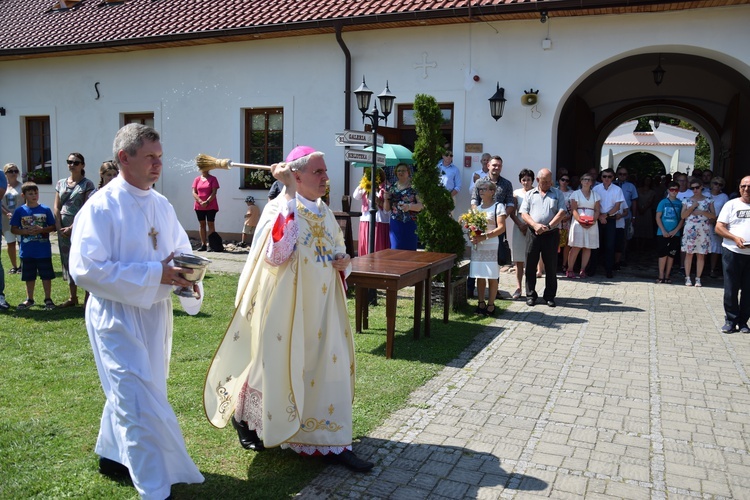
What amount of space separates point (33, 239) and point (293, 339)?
575 cm

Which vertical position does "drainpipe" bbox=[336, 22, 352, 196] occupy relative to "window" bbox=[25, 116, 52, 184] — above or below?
above

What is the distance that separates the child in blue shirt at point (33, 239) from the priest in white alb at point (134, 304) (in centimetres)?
538

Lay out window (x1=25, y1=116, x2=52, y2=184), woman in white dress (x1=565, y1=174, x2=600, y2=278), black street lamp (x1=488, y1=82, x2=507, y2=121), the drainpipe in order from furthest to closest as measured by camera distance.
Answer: window (x1=25, y1=116, x2=52, y2=184)
the drainpipe
black street lamp (x1=488, y1=82, x2=507, y2=121)
woman in white dress (x1=565, y1=174, x2=600, y2=278)

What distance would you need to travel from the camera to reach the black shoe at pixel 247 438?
4.10 metres

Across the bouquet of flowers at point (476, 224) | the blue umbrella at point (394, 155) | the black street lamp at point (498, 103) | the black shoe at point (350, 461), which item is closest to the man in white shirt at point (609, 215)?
the black street lamp at point (498, 103)

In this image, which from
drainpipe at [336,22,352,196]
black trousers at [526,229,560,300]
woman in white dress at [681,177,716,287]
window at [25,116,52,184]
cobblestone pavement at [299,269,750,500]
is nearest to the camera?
cobblestone pavement at [299,269,750,500]

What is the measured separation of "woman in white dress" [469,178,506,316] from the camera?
8.20 metres

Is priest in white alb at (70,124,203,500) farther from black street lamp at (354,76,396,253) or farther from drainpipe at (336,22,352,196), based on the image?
drainpipe at (336,22,352,196)

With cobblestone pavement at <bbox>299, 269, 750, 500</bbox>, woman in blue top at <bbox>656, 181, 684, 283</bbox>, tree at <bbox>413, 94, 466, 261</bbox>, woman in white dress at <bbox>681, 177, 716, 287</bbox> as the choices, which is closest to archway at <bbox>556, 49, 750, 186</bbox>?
woman in white dress at <bbox>681, 177, 716, 287</bbox>

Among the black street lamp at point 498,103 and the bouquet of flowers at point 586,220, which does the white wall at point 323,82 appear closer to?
the black street lamp at point 498,103

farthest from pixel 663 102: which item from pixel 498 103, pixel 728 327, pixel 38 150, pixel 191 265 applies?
pixel 191 265

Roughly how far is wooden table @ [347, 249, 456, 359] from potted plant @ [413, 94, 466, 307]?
27.9 inches

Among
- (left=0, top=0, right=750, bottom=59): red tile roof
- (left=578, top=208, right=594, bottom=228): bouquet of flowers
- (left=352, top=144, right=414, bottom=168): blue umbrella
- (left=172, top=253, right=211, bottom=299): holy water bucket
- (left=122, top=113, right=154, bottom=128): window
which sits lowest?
(left=578, top=208, right=594, bottom=228): bouquet of flowers

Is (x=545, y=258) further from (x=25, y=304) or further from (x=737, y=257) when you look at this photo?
(x=25, y=304)
